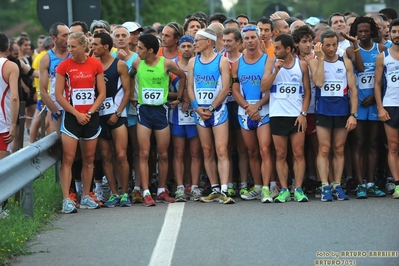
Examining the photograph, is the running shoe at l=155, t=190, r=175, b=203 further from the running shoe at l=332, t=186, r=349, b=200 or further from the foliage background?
the foliage background

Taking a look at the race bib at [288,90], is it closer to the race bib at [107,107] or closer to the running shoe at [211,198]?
the running shoe at [211,198]

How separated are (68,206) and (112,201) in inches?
32.3

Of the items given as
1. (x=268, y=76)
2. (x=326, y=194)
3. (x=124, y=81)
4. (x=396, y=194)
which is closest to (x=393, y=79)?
(x=396, y=194)

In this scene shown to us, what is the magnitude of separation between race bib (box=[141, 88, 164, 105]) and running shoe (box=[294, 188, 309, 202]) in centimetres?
203

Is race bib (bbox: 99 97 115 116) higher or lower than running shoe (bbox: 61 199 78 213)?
higher

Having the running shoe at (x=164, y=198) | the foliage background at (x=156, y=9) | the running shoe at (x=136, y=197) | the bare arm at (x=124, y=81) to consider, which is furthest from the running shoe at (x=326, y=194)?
the foliage background at (x=156, y=9)

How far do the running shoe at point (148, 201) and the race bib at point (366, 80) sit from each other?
10.4 feet

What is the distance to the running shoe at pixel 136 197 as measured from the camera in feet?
43.3

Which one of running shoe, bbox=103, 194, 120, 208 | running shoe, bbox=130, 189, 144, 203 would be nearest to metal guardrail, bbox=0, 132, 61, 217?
running shoe, bbox=103, 194, 120, 208

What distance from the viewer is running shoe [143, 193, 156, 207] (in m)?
12.8

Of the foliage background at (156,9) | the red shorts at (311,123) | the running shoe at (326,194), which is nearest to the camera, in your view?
the running shoe at (326,194)

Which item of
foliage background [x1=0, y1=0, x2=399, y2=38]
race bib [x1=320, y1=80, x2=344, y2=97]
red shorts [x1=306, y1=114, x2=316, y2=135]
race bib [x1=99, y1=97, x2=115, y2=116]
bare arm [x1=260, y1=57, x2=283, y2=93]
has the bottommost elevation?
foliage background [x1=0, y1=0, x2=399, y2=38]

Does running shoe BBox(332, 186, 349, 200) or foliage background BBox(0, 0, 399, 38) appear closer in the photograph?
running shoe BBox(332, 186, 349, 200)

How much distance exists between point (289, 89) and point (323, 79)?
447mm
